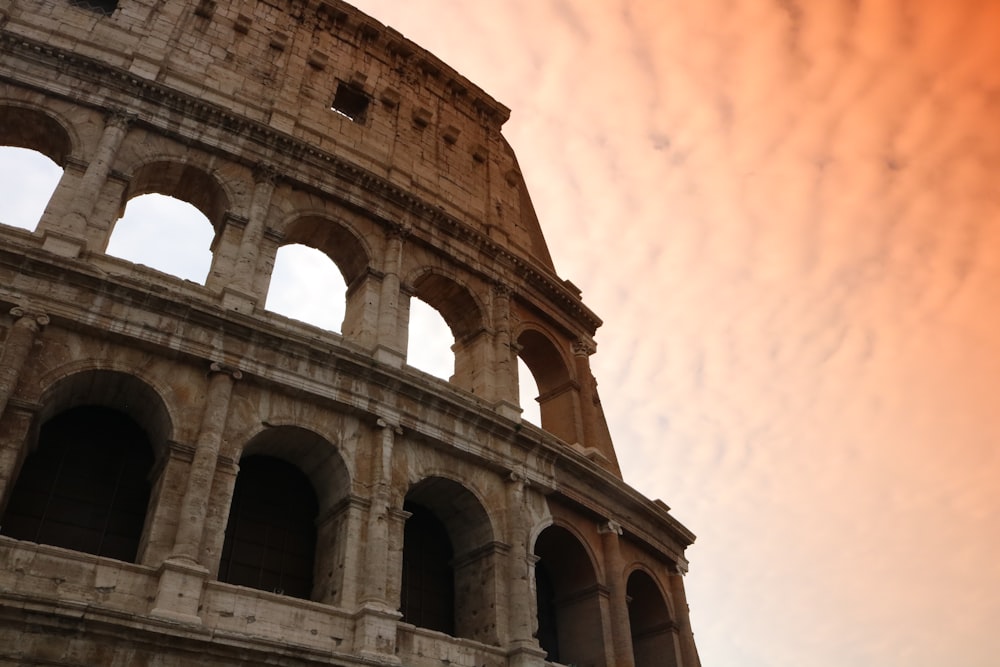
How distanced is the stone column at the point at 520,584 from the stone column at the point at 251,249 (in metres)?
6.14

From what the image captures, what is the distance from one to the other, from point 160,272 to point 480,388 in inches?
277

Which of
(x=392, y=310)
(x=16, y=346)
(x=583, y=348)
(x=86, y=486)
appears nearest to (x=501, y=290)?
(x=583, y=348)

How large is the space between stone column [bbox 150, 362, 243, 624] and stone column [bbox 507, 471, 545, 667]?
556 cm

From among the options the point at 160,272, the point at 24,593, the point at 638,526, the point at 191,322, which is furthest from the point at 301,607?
the point at 638,526

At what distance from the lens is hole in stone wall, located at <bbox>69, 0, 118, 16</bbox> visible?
658 inches

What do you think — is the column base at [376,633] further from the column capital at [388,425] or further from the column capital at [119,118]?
the column capital at [119,118]

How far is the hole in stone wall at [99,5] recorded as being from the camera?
16719 millimetres

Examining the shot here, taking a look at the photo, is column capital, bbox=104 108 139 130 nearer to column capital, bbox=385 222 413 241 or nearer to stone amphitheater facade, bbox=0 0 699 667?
stone amphitheater facade, bbox=0 0 699 667

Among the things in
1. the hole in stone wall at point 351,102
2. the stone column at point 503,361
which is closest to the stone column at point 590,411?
the stone column at point 503,361

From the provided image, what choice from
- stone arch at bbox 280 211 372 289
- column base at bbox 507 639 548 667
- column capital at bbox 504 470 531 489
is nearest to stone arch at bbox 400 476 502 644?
column base at bbox 507 639 548 667

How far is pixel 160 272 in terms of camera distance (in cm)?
1329

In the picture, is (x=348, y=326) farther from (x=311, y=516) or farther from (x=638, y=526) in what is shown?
(x=638, y=526)

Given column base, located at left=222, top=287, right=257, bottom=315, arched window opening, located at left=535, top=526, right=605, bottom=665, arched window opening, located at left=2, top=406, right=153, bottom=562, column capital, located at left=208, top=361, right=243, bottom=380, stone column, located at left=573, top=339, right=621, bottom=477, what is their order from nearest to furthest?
arched window opening, located at left=2, top=406, right=153, bottom=562, column capital, located at left=208, top=361, right=243, bottom=380, column base, located at left=222, top=287, right=257, bottom=315, arched window opening, located at left=535, top=526, right=605, bottom=665, stone column, located at left=573, top=339, right=621, bottom=477

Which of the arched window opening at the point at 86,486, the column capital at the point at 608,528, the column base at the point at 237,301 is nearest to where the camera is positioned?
the arched window opening at the point at 86,486
